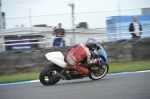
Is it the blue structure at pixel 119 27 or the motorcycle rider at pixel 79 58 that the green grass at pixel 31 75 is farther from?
the motorcycle rider at pixel 79 58

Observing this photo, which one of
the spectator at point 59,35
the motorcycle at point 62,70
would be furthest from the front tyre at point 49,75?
the spectator at point 59,35

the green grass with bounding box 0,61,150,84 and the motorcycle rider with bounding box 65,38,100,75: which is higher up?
the motorcycle rider with bounding box 65,38,100,75

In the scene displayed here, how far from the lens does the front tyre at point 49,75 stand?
715 centimetres

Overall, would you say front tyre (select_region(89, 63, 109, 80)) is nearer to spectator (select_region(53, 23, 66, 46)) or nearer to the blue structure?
spectator (select_region(53, 23, 66, 46))

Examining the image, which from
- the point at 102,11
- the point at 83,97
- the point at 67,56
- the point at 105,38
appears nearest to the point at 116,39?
the point at 105,38

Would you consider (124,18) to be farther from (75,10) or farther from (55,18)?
(55,18)

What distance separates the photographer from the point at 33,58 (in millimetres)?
10555

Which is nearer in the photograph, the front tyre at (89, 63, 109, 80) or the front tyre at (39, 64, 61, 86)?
the front tyre at (39, 64, 61, 86)

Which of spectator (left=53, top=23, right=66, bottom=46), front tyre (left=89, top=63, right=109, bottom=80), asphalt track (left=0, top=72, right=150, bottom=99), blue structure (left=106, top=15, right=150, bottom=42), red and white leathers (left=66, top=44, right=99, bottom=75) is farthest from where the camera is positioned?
blue structure (left=106, top=15, right=150, bottom=42)

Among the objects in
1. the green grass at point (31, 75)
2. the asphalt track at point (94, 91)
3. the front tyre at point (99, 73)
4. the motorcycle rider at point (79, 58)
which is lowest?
the green grass at point (31, 75)

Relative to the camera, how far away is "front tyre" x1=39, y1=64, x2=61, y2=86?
23.5ft

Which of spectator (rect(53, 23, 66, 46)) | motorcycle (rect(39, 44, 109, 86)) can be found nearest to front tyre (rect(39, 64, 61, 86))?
motorcycle (rect(39, 44, 109, 86))

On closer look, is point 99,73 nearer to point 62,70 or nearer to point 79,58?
point 79,58

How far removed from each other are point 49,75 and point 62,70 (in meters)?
0.39
